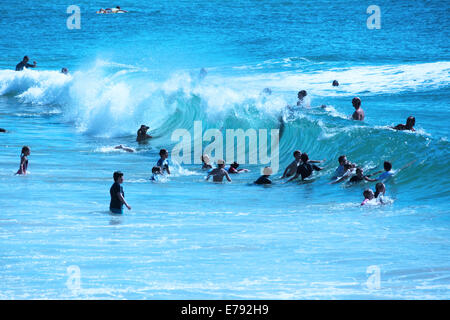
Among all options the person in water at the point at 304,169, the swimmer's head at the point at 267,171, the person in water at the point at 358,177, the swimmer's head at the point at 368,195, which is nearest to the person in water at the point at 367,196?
the swimmer's head at the point at 368,195

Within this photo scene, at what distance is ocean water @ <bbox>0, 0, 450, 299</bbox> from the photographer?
24.9ft

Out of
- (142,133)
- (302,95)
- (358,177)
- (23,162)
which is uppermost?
(302,95)

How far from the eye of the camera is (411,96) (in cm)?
2733

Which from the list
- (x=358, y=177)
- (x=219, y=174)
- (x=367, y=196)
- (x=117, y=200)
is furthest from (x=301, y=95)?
(x=117, y=200)

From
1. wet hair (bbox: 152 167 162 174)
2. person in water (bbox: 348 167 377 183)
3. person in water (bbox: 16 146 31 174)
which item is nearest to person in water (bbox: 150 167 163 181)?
wet hair (bbox: 152 167 162 174)

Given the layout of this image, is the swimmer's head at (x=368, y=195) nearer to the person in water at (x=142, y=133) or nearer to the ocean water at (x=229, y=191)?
the ocean water at (x=229, y=191)

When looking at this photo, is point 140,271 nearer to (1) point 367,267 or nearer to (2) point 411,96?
(1) point 367,267

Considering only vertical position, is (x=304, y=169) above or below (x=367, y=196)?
above

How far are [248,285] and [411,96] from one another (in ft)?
70.5

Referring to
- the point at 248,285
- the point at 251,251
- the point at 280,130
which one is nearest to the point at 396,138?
the point at 280,130

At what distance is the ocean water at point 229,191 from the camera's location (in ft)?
24.9

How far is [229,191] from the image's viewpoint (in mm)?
13641

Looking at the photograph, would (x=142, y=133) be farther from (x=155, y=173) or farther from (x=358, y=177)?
(x=358, y=177)

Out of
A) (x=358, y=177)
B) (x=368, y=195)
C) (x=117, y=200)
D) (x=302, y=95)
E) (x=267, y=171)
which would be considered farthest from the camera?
(x=302, y=95)
